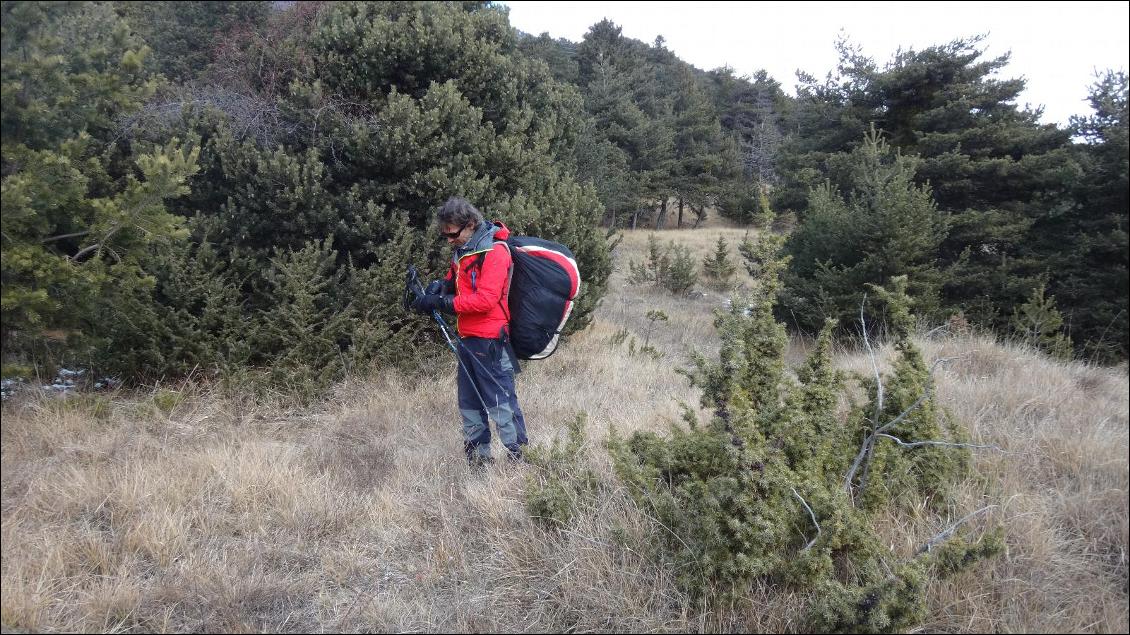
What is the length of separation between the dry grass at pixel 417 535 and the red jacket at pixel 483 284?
0.92 m

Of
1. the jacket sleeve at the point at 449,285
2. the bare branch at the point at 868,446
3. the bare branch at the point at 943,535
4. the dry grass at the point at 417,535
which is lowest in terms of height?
the dry grass at the point at 417,535

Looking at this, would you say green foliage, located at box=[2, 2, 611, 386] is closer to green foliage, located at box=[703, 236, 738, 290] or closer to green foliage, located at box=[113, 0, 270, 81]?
green foliage, located at box=[113, 0, 270, 81]

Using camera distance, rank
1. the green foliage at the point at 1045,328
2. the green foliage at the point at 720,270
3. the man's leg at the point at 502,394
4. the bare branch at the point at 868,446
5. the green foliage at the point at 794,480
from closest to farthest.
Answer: the green foliage at the point at 794,480 < the bare branch at the point at 868,446 < the green foliage at the point at 1045,328 < the man's leg at the point at 502,394 < the green foliage at the point at 720,270

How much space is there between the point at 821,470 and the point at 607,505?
103 centimetres

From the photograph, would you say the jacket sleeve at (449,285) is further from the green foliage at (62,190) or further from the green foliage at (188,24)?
the green foliage at (188,24)

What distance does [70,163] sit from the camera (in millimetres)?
3127

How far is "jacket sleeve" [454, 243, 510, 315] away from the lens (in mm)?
4125

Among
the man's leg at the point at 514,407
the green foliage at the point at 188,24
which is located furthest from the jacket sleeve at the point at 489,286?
the green foliage at the point at 188,24

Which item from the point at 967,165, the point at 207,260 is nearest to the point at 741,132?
the point at 967,165

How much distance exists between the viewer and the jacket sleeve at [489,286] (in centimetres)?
412

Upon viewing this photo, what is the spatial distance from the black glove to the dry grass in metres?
1.04

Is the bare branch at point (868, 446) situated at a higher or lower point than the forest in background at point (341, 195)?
lower

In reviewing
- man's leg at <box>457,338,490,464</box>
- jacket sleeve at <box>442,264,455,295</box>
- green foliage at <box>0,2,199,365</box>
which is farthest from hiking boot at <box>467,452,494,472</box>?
green foliage at <box>0,2,199,365</box>

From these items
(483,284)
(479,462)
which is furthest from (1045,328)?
(479,462)
